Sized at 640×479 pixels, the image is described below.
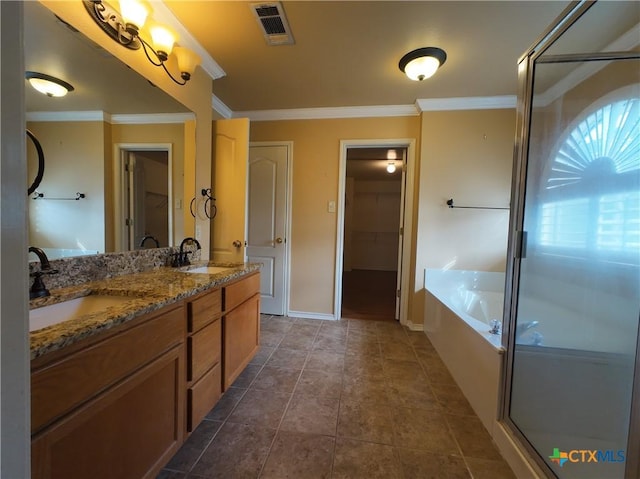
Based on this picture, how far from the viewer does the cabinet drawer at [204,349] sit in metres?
1.21

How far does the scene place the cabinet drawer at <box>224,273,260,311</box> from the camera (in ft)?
4.98

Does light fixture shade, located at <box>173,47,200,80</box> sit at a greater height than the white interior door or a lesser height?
greater

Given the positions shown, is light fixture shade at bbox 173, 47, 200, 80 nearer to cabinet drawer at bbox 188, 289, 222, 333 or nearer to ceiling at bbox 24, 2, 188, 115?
ceiling at bbox 24, 2, 188, 115

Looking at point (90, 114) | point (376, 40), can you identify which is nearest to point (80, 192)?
point (90, 114)

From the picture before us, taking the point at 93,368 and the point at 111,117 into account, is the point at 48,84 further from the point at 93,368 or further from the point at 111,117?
the point at 93,368

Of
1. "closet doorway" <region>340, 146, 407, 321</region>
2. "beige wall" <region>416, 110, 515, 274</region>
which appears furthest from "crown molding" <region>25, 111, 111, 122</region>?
"closet doorway" <region>340, 146, 407, 321</region>

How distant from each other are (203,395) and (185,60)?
2.06 metres

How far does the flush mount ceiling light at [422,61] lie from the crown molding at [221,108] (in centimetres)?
186

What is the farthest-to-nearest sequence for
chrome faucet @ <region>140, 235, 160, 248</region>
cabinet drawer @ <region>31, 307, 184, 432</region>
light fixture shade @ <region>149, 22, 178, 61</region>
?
chrome faucet @ <region>140, 235, 160, 248</region> → light fixture shade @ <region>149, 22, 178, 61</region> → cabinet drawer @ <region>31, 307, 184, 432</region>

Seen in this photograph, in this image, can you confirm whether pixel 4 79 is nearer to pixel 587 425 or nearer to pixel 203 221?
pixel 203 221

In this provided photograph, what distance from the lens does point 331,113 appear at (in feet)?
9.54

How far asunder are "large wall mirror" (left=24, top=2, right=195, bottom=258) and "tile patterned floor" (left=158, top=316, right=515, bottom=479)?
1171 millimetres

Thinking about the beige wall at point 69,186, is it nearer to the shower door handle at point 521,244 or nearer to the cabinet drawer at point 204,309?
the cabinet drawer at point 204,309

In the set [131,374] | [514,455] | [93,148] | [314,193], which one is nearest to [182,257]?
[93,148]
